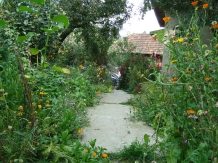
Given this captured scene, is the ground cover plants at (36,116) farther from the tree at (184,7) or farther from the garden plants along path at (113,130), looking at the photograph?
the tree at (184,7)

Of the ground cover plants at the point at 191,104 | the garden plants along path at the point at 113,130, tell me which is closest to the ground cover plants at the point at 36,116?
the garden plants along path at the point at 113,130

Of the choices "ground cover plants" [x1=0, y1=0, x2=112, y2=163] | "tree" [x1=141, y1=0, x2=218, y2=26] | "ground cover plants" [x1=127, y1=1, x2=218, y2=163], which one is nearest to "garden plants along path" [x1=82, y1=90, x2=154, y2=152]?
"ground cover plants" [x1=0, y1=0, x2=112, y2=163]

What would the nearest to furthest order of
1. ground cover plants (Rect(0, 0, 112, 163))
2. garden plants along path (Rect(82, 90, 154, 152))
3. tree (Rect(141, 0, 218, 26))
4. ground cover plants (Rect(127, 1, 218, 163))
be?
ground cover plants (Rect(127, 1, 218, 163)) → ground cover plants (Rect(0, 0, 112, 163)) → garden plants along path (Rect(82, 90, 154, 152)) → tree (Rect(141, 0, 218, 26))

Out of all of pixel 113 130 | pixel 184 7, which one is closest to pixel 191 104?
pixel 113 130

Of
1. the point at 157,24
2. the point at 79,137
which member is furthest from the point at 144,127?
the point at 157,24

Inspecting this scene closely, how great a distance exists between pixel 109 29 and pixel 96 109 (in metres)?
6.50

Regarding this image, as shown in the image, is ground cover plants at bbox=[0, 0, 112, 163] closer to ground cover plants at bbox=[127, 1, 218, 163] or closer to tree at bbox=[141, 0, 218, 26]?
ground cover plants at bbox=[127, 1, 218, 163]

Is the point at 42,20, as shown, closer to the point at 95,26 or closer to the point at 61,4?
the point at 61,4

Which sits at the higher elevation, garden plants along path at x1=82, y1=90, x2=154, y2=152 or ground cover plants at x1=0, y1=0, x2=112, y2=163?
ground cover plants at x1=0, y1=0, x2=112, y2=163

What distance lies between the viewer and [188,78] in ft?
5.58

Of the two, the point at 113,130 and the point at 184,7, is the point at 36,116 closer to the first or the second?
the point at 113,130

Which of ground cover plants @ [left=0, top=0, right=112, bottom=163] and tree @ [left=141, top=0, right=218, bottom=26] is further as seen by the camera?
tree @ [left=141, top=0, right=218, bottom=26]

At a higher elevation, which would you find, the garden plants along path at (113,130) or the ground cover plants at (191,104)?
the ground cover plants at (191,104)

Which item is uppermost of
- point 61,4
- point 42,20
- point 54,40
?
point 61,4
